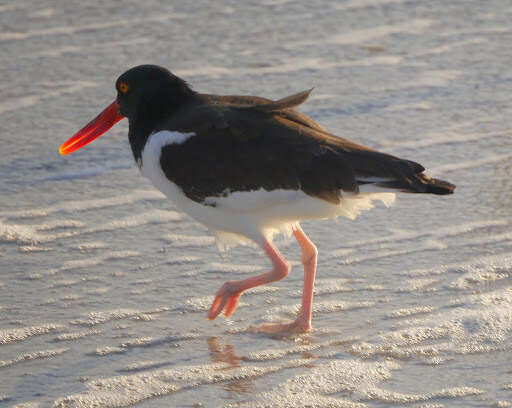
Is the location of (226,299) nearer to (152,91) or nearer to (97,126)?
(152,91)

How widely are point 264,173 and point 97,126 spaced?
1.33m

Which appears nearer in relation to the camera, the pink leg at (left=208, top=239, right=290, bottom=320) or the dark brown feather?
the dark brown feather

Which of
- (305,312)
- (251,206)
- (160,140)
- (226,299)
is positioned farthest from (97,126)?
(305,312)

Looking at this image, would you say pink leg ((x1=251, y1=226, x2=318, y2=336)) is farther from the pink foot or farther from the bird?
the pink foot

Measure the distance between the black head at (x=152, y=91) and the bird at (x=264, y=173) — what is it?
0.32 ft

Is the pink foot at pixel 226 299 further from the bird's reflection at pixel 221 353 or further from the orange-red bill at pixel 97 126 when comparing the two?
the orange-red bill at pixel 97 126

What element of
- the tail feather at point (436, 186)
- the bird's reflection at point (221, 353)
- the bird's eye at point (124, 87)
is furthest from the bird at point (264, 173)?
the bird's eye at point (124, 87)

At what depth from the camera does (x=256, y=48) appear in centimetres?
829

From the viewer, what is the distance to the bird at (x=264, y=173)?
444cm

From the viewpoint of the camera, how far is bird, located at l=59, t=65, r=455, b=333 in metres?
4.44

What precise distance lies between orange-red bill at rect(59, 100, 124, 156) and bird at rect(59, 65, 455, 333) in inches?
21.4

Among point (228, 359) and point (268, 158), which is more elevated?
point (268, 158)

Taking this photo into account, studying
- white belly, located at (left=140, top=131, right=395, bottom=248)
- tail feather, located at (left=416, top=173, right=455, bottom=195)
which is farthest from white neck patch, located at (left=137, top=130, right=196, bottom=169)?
tail feather, located at (left=416, top=173, right=455, bottom=195)

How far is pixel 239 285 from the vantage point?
468cm
